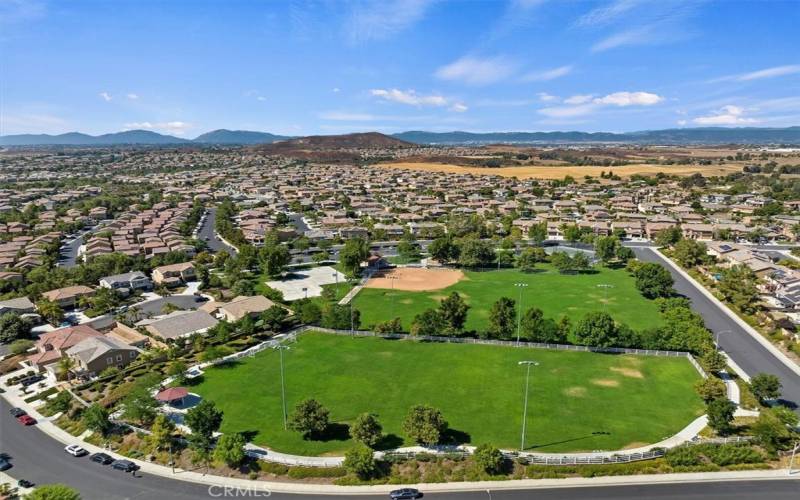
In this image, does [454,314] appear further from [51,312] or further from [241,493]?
[51,312]

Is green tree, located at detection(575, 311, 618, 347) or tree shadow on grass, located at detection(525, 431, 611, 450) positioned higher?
green tree, located at detection(575, 311, 618, 347)

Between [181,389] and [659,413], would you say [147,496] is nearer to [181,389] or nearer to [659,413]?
[181,389]

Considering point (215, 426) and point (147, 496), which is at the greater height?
point (215, 426)

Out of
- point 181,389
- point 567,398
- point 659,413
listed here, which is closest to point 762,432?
point 659,413

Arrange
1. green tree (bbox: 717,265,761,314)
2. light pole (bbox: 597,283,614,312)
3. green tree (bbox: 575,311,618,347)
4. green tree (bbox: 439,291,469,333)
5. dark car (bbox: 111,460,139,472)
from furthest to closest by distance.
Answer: light pole (bbox: 597,283,614,312) < green tree (bbox: 717,265,761,314) < green tree (bbox: 439,291,469,333) < green tree (bbox: 575,311,618,347) < dark car (bbox: 111,460,139,472)

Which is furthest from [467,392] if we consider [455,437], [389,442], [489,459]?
[489,459]

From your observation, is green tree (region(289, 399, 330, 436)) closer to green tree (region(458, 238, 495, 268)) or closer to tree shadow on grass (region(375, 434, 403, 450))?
tree shadow on grass (region(375, 434, 403, 450))

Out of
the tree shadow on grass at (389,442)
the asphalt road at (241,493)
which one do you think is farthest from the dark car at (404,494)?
the tree shadow on grass at (389,442)

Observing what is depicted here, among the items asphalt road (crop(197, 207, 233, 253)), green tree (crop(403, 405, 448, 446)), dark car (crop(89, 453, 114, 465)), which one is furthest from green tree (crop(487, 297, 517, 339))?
asphalt road (crop(197, 207, 233, 253))
